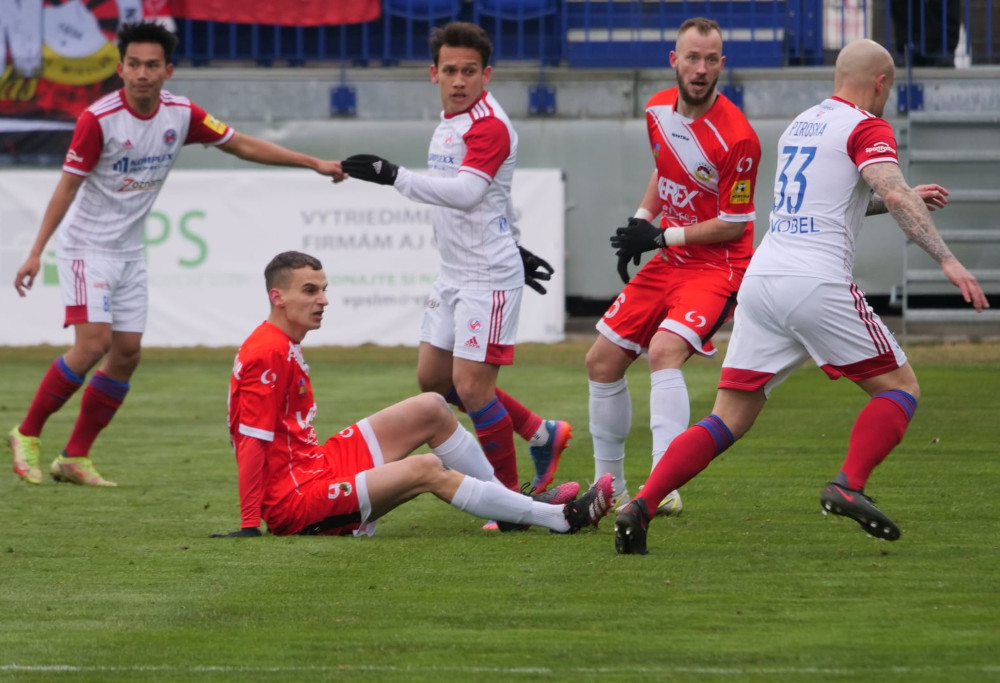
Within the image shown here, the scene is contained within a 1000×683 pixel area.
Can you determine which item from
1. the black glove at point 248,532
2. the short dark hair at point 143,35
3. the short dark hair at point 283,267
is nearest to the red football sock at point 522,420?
the short dark hair at point 283,267

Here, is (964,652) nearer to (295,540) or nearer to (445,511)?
(295,540)

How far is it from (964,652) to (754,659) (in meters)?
0.57

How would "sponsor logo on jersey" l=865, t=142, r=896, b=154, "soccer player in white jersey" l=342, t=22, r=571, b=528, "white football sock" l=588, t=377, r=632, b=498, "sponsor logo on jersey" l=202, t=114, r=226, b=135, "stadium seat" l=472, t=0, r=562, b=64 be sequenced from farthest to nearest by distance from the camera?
"stadium seat" l=472, t=0, r=562, b=64 < "sponsor logo on jersey" l=202, t=114, r=226, b=135 < "white football sock" l=588, t=377, r=632, b=498 < "soccer player in white jersey" l=342, t=22, r=571, b=528 < "sponsor logo on jersey" l=865, t=142, r=896, b=154

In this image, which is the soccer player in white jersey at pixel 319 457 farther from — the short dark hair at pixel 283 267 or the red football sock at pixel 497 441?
the red football sock at pixel 497 441

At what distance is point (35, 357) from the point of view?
16641 mm

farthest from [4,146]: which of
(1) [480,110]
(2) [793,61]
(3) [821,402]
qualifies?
(1) [480,110]

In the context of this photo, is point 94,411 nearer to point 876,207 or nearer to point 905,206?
point 876,207

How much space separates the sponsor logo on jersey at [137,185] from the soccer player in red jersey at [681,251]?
9.15 feet

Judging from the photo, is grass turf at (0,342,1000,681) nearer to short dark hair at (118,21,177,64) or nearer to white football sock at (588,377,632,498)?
white football sock at (588,377,632,498)

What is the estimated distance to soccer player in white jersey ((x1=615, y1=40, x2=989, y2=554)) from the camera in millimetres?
5633

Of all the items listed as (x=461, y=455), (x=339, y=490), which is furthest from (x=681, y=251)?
(x=339, y=490)

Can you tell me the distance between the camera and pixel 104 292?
8.30 metres

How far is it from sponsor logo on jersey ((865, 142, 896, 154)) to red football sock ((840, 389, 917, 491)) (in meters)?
0.89

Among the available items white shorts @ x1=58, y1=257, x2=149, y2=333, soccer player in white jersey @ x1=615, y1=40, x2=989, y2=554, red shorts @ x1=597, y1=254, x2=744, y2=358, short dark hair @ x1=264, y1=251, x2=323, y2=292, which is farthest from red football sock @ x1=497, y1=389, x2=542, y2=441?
white shorts @ x1=58, y1=257, x2=149, y2=333
